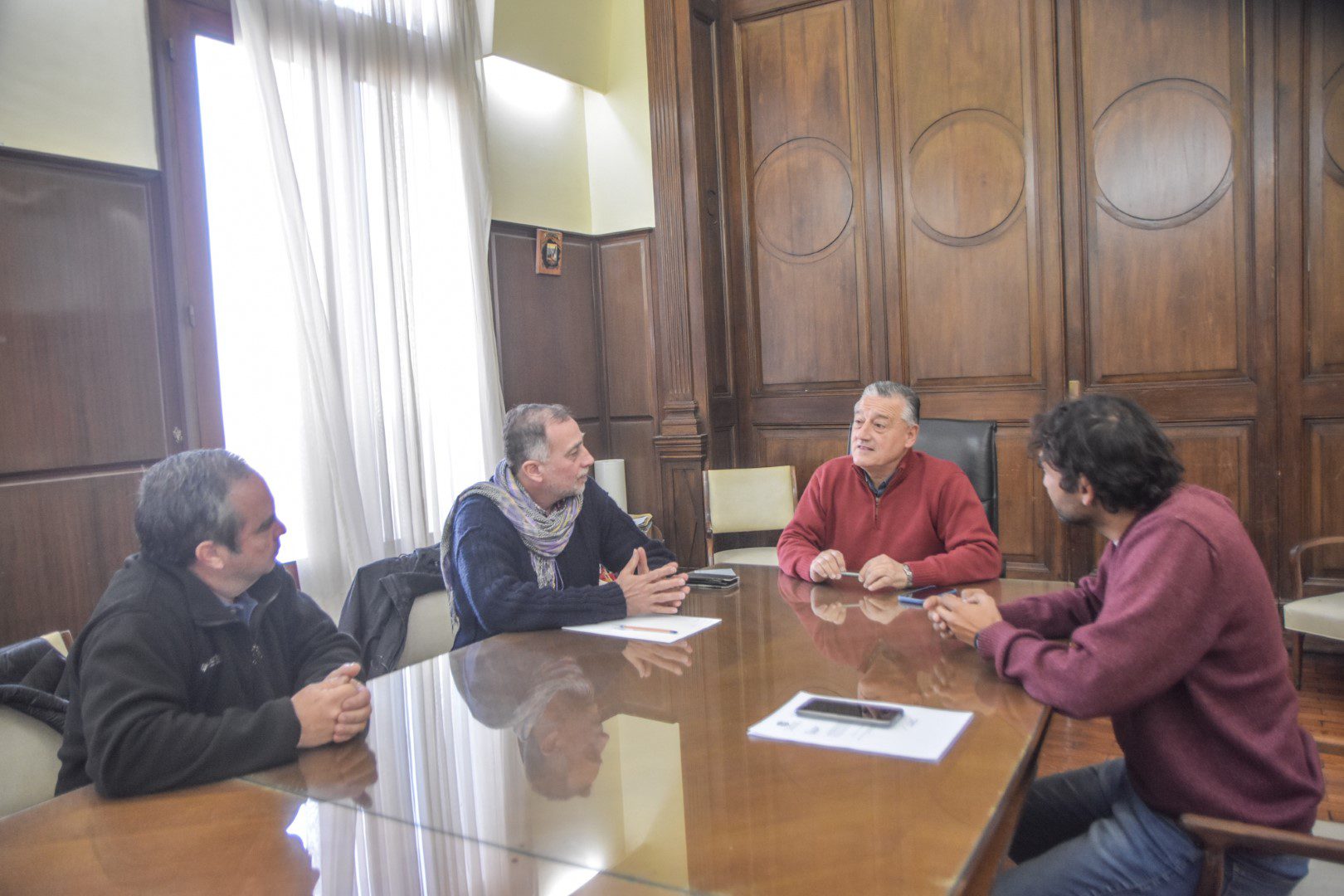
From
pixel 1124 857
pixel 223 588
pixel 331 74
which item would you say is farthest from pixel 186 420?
pixel 1124 857

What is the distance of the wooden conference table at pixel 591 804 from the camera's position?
3.50 ft

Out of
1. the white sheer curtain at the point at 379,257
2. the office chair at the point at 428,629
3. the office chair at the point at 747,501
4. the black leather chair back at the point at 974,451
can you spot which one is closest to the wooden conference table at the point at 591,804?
the office chair at the point at 428,629

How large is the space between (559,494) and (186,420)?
4.82 ft

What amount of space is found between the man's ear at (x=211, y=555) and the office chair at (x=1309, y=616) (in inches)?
135

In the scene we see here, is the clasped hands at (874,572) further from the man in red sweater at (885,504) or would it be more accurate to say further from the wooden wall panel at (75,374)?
the wooden wall panel at (75,374)

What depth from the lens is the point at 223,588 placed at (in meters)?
1.60

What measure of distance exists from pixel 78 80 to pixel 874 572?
8.62 ft

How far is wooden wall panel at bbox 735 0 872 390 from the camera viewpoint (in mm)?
4680

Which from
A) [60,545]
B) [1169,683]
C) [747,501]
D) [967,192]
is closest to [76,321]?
[60,545]

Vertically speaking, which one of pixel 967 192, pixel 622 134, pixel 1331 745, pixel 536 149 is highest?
pixel 622 134

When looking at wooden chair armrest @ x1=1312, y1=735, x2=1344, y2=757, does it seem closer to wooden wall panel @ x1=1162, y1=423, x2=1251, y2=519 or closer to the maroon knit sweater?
wooden wall panel @ x1=1162, y1=423, x2=1251, y2=519

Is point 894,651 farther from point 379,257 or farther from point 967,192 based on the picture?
point 967,192

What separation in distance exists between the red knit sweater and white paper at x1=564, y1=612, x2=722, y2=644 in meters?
0.49

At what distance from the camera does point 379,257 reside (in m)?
3.73
